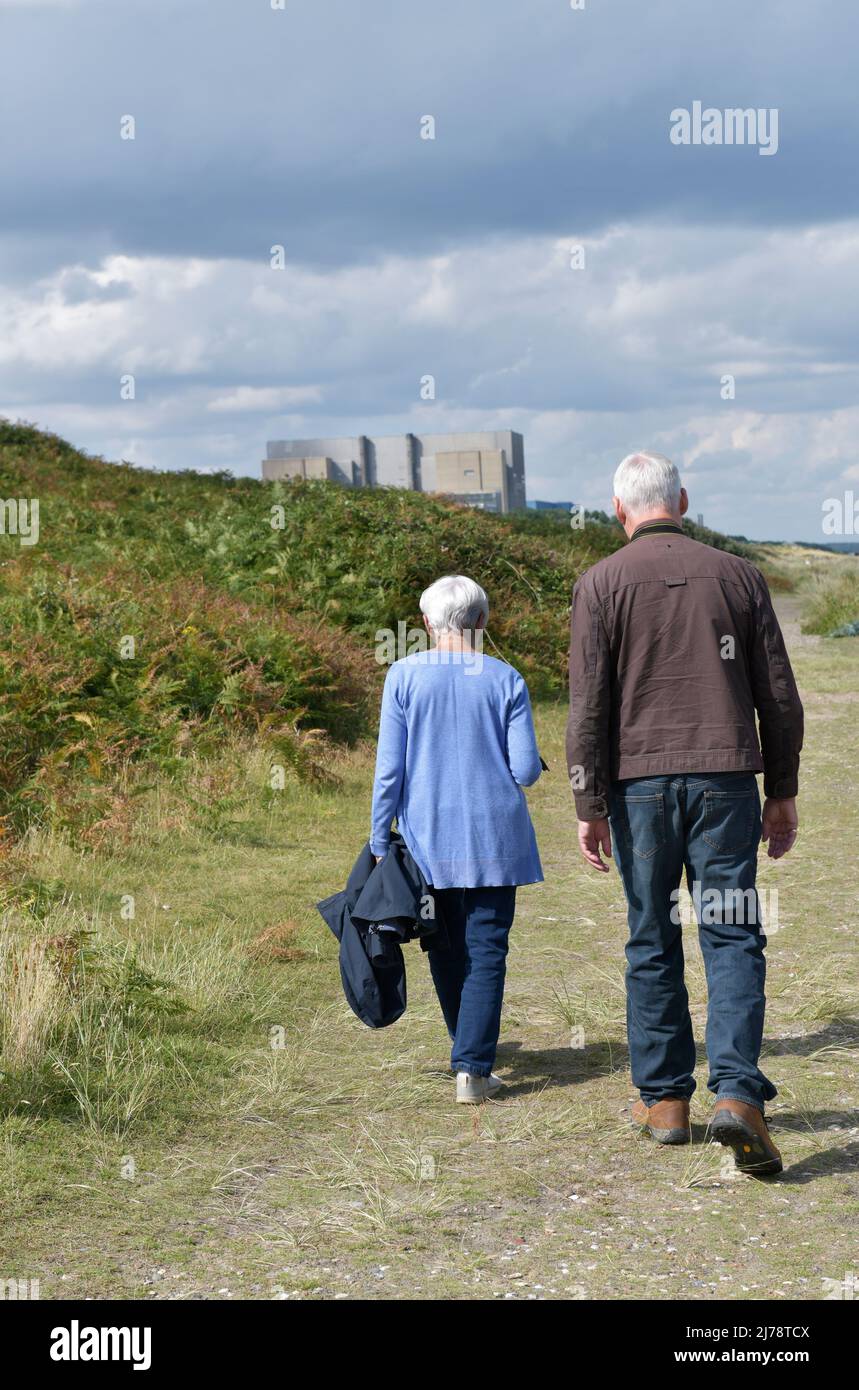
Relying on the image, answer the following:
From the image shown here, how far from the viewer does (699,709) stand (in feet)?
14.7

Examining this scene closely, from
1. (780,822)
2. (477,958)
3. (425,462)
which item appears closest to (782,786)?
(780,822)

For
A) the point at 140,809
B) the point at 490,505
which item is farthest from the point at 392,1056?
the point at 490,505

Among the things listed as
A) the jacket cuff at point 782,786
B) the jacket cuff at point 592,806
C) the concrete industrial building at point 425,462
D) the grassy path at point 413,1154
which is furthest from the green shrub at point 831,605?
the jacket cuff at point 592,806

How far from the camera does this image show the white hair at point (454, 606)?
17.2 feet

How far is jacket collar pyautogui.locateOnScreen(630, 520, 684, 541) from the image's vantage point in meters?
4.62

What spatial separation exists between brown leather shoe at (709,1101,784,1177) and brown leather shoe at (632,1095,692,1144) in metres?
0.31

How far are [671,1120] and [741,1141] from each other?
16.1 inches

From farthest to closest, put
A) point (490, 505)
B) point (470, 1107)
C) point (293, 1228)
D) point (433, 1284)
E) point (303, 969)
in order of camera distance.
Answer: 1. point (490, 505)
2. point (303, 969)
3. point (470, 1107)
4. point (293, 1228)
5. point (433, 1284)

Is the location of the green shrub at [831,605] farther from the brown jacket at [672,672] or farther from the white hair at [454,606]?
the brown jacket at [672,672]

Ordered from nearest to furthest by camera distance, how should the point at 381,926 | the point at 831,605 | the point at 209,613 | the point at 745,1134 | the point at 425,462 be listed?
the point at 745,1134 → the point at 381,926 → the point at 209,613 → the point at 831,605 → the point at 425,462

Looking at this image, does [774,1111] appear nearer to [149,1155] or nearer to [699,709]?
A: [699,709]

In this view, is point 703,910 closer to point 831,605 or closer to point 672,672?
point 672,672

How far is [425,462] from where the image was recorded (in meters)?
55.7

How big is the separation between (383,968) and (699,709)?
1.64m
